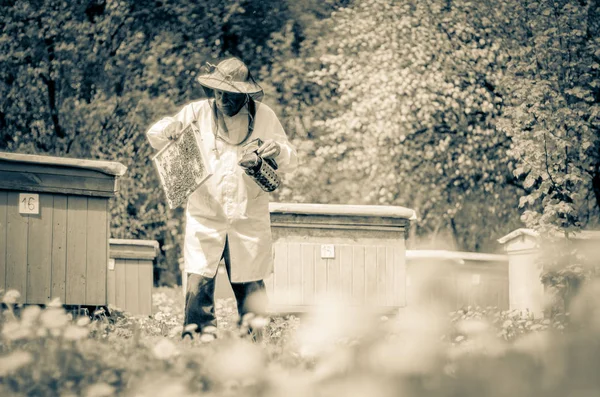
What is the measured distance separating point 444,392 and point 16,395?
1629mm

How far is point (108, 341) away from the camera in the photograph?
5.04 meters

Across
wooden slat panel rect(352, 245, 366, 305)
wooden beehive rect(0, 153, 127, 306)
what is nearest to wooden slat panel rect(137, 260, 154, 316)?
wooden slat panel rect(352, 245, 366, 305)

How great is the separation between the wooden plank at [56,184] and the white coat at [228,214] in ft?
6.71

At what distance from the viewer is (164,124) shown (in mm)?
6039

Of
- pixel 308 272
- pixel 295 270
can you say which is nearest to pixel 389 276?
pixel 308 272

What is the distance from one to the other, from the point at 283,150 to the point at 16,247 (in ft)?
9.30

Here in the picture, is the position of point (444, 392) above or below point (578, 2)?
below

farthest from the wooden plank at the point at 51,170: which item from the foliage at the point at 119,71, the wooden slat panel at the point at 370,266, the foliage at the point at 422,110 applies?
the foliage at the point at 119,71

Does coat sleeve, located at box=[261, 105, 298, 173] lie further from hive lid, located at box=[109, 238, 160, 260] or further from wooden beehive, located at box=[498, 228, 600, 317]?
hive lid, located at box=[109, 238, 160, 260]

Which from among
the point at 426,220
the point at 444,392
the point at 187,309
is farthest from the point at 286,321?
the point at 426,220

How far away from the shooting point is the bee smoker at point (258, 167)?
5711mm

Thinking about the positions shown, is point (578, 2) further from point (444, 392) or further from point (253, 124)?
point (444, 392)

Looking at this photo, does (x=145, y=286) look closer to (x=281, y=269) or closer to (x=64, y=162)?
(x=281, y=269)

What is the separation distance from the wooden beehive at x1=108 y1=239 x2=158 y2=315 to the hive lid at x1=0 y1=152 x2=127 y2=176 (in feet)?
20.5
